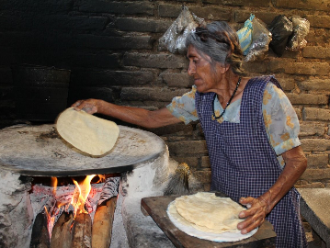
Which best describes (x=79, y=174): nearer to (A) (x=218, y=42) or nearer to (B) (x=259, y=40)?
(A) (x=218, y=42)

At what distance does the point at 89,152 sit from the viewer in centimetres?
192

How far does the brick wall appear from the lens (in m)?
2.98

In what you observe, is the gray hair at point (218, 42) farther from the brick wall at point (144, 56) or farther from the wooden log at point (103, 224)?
the brick wall at point (144, 56)

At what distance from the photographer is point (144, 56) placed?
332cm

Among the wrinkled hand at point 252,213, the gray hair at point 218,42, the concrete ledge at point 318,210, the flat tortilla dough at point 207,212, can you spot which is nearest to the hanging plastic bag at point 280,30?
the concrete ledge at point 318,210

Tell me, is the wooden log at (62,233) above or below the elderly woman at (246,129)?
below

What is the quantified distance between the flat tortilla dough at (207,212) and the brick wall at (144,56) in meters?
1.79

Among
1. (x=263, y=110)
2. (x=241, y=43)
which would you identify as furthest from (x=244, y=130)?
(x=241, y=43)

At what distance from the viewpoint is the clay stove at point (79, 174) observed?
1.73 m

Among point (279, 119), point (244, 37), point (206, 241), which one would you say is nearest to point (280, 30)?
point (244, 37)

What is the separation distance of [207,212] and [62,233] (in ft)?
2.98

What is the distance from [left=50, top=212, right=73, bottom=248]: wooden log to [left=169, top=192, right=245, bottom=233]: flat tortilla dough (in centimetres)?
70

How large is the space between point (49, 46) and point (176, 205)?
2089 millimetres

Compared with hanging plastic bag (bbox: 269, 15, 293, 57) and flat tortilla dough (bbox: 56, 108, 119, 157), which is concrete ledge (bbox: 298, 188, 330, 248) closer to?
hanging plastic bag (bbox: 269, 15, 293, 57)
